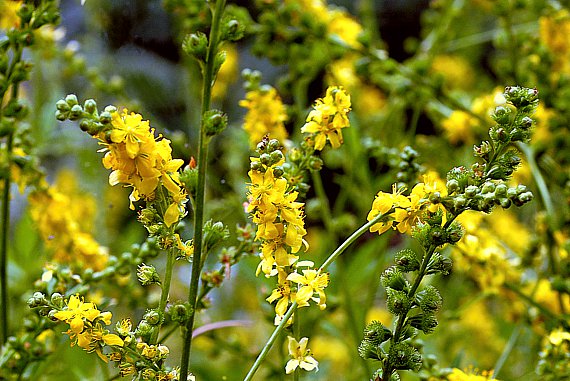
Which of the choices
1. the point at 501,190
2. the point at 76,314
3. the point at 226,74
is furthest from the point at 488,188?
the point at 226,74

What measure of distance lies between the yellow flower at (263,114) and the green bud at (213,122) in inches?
6.7

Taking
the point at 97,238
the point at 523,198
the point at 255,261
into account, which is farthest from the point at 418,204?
the point at 97,238

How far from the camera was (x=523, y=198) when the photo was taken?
36 cm

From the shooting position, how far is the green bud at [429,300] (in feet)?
1.21

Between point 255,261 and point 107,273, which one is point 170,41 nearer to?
point 255,261

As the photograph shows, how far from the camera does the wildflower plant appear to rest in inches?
14.6

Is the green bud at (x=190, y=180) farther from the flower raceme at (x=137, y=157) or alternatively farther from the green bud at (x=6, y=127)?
the green bud at (x=6, y=127)

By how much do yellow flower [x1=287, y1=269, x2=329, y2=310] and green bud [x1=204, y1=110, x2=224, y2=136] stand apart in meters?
0.08

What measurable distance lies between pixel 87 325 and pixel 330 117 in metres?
0.18

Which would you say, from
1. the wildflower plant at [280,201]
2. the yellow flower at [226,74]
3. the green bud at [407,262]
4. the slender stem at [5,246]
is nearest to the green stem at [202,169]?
the wildflower plant at [280,201]

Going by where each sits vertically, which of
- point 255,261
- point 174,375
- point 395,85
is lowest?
point 174,375

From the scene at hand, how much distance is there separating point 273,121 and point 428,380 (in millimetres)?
212

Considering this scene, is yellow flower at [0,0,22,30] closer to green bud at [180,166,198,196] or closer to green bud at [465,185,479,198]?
green bud at [180,166,198,196]

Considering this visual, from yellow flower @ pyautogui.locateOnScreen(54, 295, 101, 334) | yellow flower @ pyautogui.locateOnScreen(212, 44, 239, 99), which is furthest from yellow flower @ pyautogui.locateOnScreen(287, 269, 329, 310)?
yellow flower @ pyautogui.locateOnScreen(212, 44, 239, 99)
